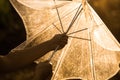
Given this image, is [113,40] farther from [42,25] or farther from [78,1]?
[42,25]

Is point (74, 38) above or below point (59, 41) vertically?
below

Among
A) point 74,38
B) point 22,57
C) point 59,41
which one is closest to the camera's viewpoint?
point 22,57

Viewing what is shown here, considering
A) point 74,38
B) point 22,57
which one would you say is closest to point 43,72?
point 22,57

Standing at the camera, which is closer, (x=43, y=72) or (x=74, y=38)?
(x=43, y=72)

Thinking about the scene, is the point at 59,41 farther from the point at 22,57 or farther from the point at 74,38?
the point at 74,38

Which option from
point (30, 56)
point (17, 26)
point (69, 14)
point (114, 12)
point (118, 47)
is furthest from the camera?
point (114, 12)

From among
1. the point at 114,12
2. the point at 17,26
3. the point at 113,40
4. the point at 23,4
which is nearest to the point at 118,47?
the point at 113,40

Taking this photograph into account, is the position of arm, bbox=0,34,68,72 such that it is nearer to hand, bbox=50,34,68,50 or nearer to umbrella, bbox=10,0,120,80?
hand, bbox=50,34,68,50

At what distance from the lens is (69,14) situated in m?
1.94

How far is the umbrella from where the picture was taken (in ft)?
6.00

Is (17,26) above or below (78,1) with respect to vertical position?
below

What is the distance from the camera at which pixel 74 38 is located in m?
1.96

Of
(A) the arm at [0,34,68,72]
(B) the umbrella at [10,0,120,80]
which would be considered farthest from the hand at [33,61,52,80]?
(B) the umbrella at [10,0,120,80]

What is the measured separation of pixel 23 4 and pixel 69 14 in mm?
215
